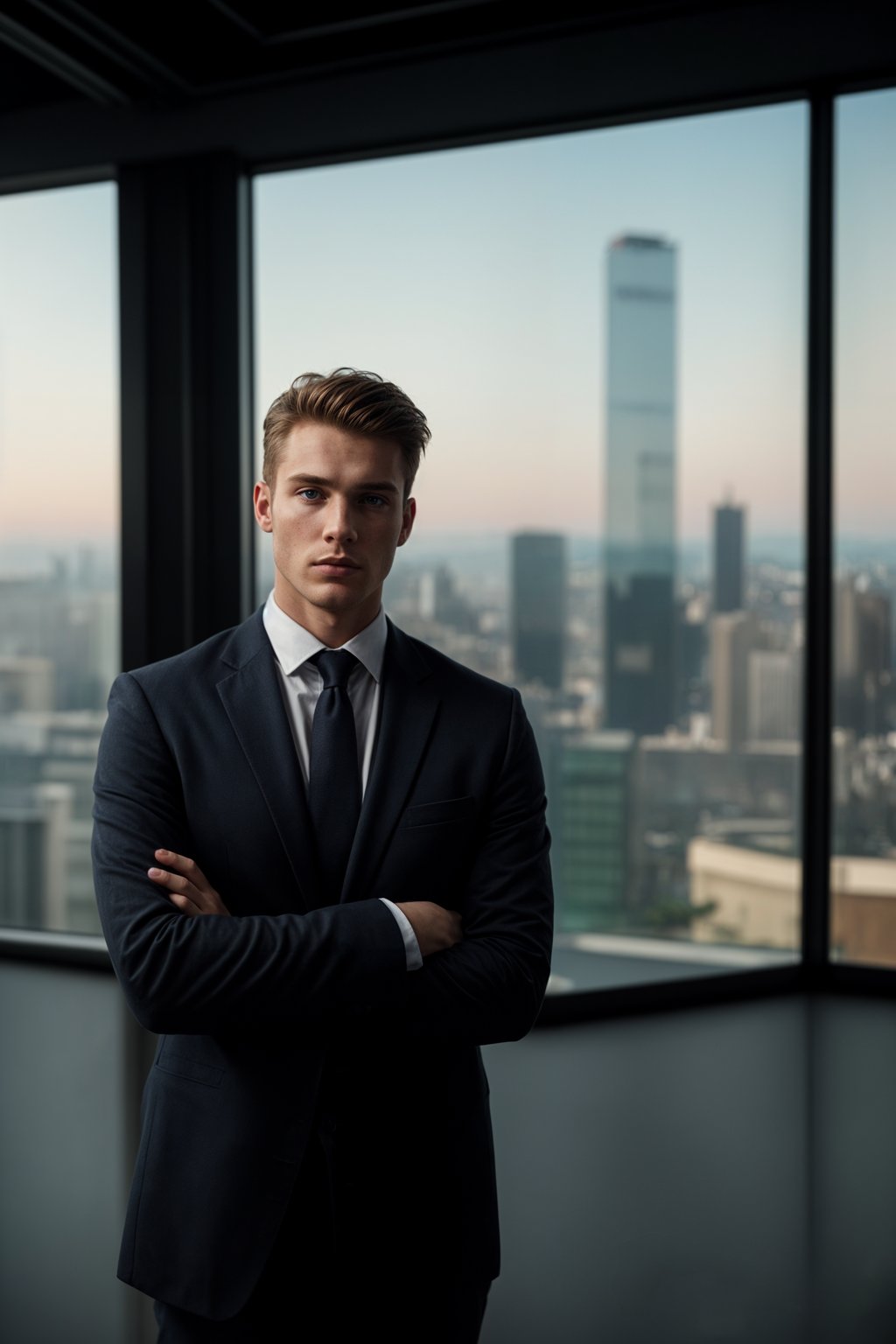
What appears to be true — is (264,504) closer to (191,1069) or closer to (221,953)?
(221,953)

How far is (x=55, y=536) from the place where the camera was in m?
4.16

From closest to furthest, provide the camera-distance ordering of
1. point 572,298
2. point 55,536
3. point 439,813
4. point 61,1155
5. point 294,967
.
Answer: point 294,967 < point 439,813 < point 61,1155 < point 572,298 < point 55,536

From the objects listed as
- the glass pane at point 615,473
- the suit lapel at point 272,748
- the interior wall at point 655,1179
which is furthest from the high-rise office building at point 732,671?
the suit lapel at point 272,748

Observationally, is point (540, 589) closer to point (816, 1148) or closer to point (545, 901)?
point (816, 1148)

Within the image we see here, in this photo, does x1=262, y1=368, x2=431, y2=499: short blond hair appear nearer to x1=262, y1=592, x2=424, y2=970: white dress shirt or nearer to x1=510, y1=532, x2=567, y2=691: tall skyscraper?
x1=262, y1=592, x2=424, y2=970: white dress shirt

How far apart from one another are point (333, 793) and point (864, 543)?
9.16 ft

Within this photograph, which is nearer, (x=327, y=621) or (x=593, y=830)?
(x=327, y=621)

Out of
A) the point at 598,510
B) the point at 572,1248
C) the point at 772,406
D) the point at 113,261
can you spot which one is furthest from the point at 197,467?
the point at 572,1248

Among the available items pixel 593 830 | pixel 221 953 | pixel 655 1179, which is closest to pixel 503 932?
pixel 221 953

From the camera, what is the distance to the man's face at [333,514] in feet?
4.67

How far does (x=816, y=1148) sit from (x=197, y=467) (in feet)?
9.11

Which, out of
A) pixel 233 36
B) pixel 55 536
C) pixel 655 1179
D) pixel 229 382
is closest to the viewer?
pixel 655 1179

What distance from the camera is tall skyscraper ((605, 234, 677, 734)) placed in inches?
145

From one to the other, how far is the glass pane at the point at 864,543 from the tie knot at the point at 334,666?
266 cm
